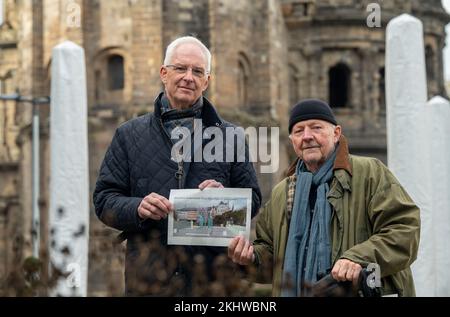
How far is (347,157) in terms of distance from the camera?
739 centimetres

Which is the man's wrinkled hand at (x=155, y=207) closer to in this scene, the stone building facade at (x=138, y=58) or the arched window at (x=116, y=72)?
the stone building facade at (x=138, y=58)

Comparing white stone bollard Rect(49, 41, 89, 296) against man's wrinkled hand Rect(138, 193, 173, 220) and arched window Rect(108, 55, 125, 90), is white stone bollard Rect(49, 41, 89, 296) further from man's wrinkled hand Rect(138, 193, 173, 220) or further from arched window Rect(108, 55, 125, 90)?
arched window Rect(108, 55, 125, 90)

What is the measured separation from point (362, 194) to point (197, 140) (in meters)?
1.10

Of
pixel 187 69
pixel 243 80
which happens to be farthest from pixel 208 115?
pixel 243 80

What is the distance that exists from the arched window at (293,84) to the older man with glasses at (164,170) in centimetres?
3615

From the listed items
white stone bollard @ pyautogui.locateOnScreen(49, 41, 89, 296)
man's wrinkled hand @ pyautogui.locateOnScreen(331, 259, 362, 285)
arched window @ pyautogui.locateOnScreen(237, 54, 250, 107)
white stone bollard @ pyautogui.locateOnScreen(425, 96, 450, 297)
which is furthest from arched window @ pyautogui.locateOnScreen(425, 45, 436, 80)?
man's wrinkled hand @ pyautogui.locateOnScreen(331, 259, 362, 285)

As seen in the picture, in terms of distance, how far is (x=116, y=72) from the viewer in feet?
115

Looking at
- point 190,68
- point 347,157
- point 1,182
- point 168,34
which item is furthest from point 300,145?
point 1,182

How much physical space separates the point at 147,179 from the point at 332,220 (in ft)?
3.96

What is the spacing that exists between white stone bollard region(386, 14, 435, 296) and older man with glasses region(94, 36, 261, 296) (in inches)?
318

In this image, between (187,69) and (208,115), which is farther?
(208,115)

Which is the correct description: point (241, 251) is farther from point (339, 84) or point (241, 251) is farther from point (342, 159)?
point (339, 84)

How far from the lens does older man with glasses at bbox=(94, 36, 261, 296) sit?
754 centimetres
